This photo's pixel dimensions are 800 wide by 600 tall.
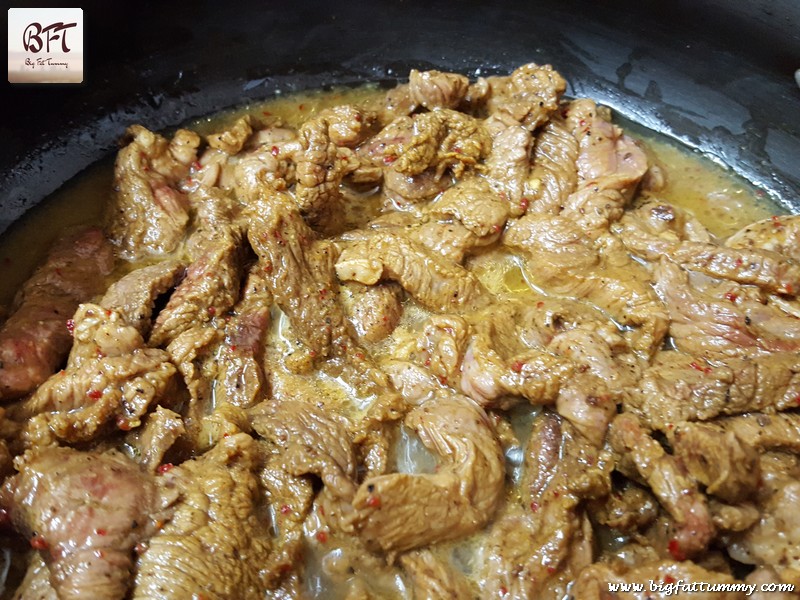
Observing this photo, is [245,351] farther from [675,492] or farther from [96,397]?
[675,492]

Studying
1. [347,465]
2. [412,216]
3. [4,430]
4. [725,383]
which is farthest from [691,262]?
[4,430]

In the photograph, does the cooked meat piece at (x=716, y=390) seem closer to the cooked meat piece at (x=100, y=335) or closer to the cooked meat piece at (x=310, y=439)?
the cooked meat piece at (x=310, y=439)

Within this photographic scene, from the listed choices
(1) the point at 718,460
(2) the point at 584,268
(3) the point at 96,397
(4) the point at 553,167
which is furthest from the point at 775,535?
(3) the point at 96,397

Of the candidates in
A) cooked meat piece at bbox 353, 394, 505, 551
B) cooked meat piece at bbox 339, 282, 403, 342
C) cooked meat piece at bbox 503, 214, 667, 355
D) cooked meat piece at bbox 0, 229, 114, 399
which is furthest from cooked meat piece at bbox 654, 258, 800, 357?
cooked meat piece at bbox 0, 229, 114, 399

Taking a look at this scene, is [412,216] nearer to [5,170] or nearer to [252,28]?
[252,28]

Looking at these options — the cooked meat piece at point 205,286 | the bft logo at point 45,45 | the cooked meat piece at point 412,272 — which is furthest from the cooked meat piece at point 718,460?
the bft logo at point 45,45
